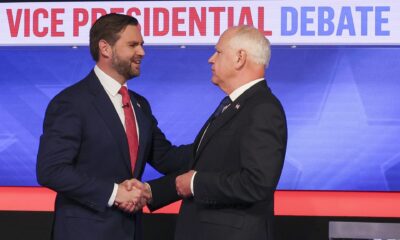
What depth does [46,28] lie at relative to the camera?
409 cm

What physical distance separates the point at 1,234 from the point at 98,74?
1.52 metres

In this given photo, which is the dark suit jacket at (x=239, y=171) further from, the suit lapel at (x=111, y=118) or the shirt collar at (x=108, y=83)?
the shirt collar at (x=108, y=83)

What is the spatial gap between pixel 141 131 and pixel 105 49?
13.8 inches

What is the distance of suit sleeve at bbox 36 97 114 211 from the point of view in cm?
283

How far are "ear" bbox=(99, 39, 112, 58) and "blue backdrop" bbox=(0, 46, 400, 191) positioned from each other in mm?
979

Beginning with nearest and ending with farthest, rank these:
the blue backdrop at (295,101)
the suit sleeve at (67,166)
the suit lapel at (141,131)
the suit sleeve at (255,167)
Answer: the suit sleeve at (255,167) < the suit sleeve at (67,166) < the suit lapel at (141,131) < the blue backdrop at (295,101)

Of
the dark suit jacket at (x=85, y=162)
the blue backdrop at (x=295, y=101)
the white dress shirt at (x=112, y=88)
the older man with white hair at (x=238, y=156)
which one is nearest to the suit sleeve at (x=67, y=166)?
the dark suit jacket at (x=85, y=162)

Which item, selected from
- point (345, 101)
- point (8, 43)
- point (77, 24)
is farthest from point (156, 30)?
point (345, 101)

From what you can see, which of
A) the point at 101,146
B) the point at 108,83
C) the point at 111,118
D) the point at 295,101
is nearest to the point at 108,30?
the point at 108,83

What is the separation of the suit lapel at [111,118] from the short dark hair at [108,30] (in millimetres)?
199

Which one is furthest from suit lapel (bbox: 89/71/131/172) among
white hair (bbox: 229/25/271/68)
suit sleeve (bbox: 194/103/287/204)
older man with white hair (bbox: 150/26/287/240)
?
white hair (bbox: 229/25/271/68)

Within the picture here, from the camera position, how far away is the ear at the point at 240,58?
2770 mm

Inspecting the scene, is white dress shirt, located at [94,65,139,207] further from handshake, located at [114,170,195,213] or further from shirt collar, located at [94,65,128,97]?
handshake, located at [114,170,195,213]

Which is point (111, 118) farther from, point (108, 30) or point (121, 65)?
point (108, 30)
